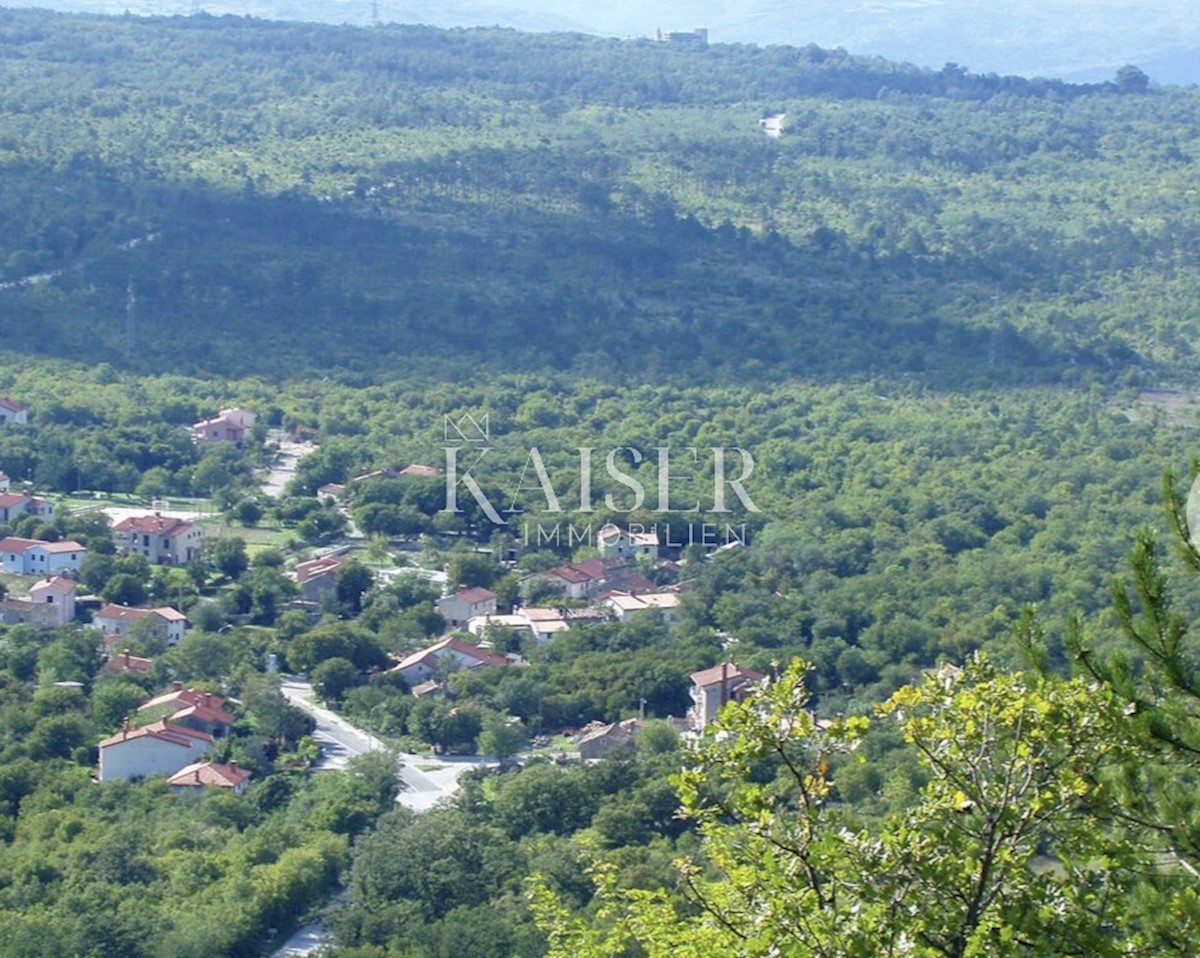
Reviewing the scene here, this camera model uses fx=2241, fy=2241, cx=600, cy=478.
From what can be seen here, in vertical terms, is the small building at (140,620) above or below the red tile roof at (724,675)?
below

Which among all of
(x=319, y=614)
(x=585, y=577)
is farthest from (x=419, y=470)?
(x=319, y=614)

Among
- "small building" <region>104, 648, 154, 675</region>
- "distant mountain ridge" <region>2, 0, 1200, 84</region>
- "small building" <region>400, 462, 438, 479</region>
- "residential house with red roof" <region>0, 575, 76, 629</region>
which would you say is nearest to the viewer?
"small building" <region>104, 648, 154, 675</region>

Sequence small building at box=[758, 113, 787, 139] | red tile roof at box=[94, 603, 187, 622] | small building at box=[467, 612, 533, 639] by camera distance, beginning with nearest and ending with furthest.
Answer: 1. red tile roof at box=[94, 603, 187, 622]
2. small building at box=[467, 612, 533, 639]
3. small building at box=[758, 113, 787, 139]

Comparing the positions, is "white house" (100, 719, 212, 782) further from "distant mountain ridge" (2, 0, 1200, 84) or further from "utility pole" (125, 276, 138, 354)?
"distant mountain ridge" (2, 0, 1200, 84)

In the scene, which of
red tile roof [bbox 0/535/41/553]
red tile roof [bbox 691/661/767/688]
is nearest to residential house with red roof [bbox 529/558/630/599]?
red tile roof [bbox 691/661/767/688]

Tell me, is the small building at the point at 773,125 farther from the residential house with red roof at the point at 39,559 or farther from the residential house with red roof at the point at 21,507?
Answer: the residential house with red roof at the point at 39,559

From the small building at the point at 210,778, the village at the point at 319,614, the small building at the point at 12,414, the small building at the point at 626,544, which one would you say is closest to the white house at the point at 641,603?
the village at the point at 319,614

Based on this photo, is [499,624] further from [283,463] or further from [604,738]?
[283,463]

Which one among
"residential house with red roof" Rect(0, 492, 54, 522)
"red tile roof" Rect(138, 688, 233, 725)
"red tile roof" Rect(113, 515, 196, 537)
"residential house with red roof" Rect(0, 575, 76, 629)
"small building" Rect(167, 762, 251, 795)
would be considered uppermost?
"small building" Rect(167, 762, 251, 795)
